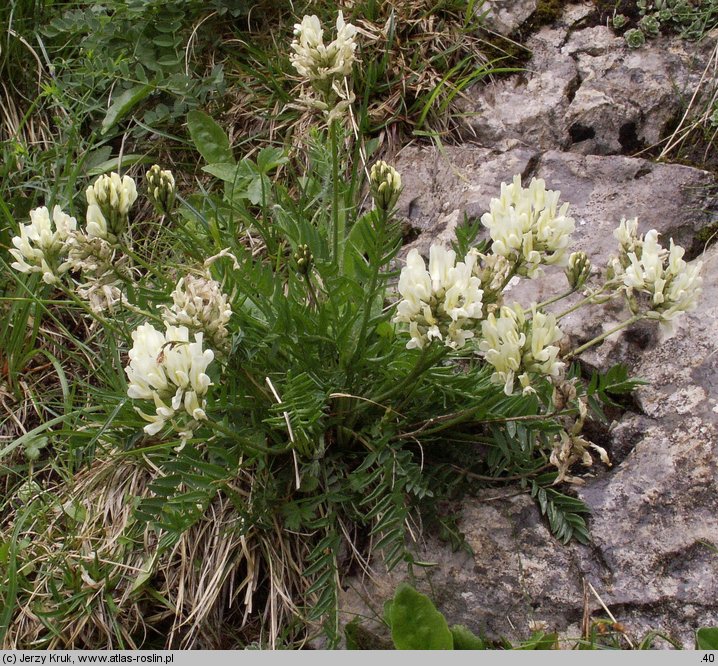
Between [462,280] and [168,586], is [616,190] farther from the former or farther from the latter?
[168,586]

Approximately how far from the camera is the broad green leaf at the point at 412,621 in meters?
2.00

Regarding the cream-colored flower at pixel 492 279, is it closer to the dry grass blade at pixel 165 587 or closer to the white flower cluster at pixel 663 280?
the white flower cluster at pixel 663 280

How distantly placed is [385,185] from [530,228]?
1.14 ft

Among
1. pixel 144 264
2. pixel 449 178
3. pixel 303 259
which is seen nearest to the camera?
pixel 303 259

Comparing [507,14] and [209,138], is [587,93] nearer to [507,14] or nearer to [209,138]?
[507,14]

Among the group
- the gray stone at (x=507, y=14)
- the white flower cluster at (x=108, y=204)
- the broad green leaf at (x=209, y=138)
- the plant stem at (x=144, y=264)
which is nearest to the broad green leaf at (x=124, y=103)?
the broad green leaf at (x=209, y=138)

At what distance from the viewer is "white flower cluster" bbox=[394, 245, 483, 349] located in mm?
1669

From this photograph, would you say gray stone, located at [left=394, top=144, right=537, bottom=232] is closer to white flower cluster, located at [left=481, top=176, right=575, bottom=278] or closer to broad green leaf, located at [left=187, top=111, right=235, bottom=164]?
broad green leaf, located at [left=187, top=111, right=235, bottom=164]

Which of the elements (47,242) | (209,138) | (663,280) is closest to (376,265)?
(663,280)

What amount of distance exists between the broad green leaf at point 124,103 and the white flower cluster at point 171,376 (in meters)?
1.97

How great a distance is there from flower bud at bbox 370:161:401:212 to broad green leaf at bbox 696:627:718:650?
4.24 feet

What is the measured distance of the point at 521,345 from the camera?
172 centimetres

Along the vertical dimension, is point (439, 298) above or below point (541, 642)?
above

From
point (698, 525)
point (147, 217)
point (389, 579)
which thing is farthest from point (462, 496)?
point (147, 217)
